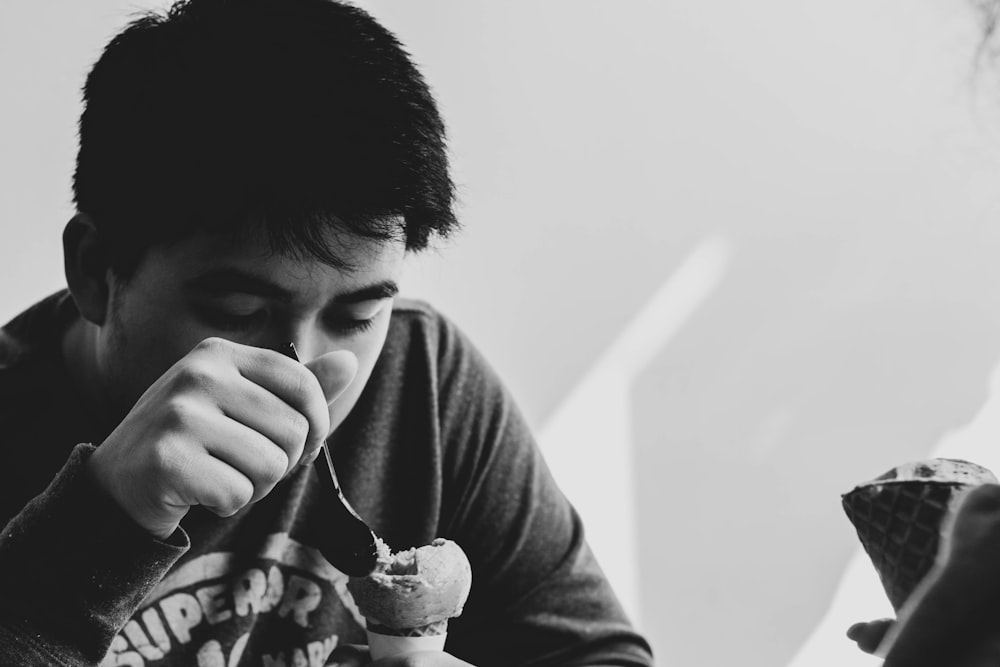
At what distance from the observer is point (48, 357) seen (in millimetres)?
1004

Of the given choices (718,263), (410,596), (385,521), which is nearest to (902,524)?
(410,596)

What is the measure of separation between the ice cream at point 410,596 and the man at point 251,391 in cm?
5

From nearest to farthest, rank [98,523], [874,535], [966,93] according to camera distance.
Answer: [874,535] → [98,523] → [966,93]

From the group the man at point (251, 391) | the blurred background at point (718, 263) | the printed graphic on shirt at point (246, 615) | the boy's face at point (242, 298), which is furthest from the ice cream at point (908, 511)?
the blurred background at point (718, 263)

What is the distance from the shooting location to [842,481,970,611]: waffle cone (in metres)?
0.55

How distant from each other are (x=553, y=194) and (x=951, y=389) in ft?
2.40

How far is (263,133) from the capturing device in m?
0.80

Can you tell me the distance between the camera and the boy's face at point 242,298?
79 cm

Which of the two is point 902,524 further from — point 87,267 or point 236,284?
point 87,267

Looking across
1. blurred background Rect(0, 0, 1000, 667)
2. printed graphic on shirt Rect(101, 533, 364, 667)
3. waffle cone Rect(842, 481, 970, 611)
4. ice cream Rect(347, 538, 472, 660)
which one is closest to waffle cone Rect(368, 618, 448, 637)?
ice cream Rect(347, 538, 472, 660)

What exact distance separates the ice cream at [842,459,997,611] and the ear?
0.72 metres

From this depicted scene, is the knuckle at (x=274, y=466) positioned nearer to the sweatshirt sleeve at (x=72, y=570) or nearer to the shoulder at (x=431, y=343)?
the sweatshirt sleeve at (x=72, y=570)

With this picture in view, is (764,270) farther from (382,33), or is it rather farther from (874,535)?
(874,535)

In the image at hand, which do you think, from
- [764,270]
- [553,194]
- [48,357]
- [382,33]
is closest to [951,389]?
[764,270]
